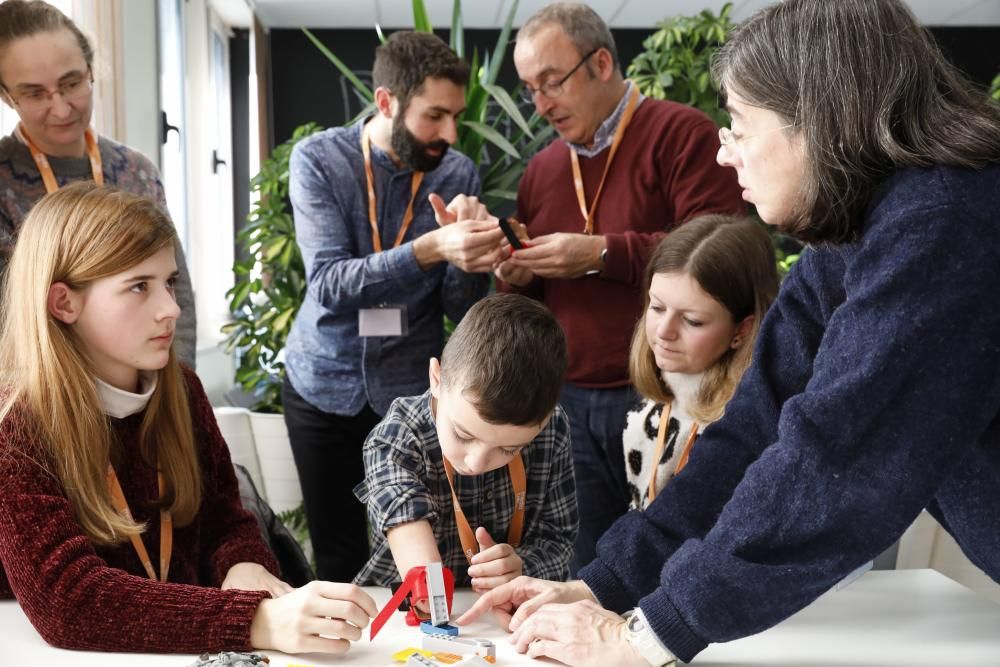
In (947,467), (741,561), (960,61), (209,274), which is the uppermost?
(960,61)

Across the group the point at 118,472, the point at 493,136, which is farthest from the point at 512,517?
the point at 493,136

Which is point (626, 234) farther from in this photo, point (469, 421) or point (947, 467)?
point (947, 467)

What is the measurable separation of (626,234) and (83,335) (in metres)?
1.25

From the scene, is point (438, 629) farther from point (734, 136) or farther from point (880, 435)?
point (734, 136)

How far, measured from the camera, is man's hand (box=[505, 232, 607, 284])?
234 centimetres

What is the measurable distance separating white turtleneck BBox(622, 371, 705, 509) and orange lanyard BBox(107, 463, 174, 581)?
100 cm

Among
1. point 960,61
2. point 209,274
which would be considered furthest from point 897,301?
point 960,61

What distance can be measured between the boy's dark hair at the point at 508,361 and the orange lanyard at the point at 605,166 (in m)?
0.90

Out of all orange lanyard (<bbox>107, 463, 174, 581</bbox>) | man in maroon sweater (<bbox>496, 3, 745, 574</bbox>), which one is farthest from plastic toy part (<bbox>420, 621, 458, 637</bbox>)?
man in maroon sweater (<bbox>496, 3, 745, 574</bbox>)

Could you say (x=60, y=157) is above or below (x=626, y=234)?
above

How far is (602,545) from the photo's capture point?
1.55 metres

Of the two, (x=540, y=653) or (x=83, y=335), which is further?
(x=83, y=335)

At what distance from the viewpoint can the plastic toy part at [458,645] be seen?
1294 millimetres

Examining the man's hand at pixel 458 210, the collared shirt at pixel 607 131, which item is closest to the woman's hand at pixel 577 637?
the man's hand at pixel 458 210
